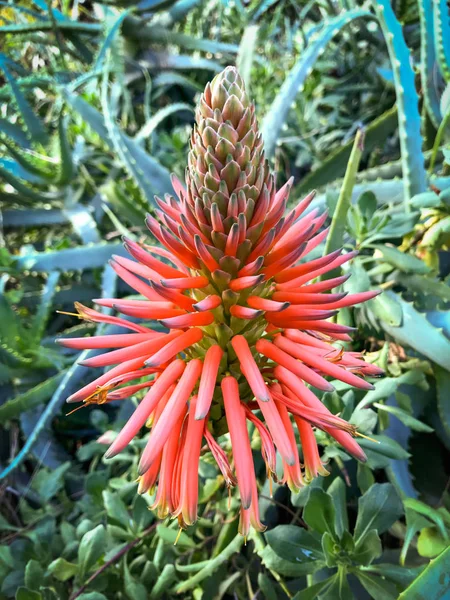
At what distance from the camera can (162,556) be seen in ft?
1.91

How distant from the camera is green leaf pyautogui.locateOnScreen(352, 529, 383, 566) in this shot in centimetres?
44

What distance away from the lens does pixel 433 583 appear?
34cm

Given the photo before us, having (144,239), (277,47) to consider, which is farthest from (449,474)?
(277,47)

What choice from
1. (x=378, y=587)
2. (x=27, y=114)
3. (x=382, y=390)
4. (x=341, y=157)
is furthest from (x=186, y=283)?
(x=27, y=114)

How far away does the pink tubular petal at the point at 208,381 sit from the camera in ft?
1.09

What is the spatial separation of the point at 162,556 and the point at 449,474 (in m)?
0.45

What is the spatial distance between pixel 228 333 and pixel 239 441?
0.11 metres

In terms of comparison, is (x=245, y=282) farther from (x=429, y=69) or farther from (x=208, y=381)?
(x=429, y=69)

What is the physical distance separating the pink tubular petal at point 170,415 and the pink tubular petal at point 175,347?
0.7 inches

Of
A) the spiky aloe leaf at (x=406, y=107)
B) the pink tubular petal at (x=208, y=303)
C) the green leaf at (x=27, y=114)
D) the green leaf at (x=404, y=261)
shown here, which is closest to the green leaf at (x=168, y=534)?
the pink tubular petal at (x=208, y=303)

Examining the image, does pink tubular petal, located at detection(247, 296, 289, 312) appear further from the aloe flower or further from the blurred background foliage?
the blurred background foliage

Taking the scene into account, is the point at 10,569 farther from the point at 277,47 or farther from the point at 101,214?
the point at 277,47

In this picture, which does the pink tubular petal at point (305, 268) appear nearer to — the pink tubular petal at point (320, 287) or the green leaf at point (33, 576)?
the pink tubular petal at point (320, 287)

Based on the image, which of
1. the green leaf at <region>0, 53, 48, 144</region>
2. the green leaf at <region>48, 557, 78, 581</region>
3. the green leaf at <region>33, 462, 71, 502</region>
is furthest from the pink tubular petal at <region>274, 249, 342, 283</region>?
the green leaf at <region>0, 53, 48, 144</region>
